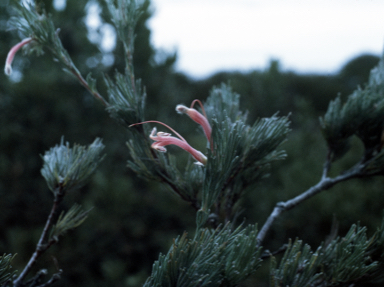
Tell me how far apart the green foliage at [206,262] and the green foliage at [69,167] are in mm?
190

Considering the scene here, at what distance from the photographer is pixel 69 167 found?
1.45 ft

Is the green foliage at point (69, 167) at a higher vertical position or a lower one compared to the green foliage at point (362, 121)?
lower

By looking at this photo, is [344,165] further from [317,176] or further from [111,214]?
[111,214]

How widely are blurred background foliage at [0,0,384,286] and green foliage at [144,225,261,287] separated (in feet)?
3.41

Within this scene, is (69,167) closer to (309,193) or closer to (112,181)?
(309,193)

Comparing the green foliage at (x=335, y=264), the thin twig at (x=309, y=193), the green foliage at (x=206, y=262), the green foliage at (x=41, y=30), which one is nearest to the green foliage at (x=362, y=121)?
the thin twig at (x=309, y=193)

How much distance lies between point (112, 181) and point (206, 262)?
49.4 inches

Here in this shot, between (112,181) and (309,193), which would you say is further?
(112,181)

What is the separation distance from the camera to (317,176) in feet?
4.27

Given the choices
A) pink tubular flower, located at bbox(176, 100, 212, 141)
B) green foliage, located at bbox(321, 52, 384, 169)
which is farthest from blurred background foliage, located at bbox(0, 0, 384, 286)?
pink tubular flower, located at bbox(176, 100, 212, 141)

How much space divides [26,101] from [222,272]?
1.47 metres

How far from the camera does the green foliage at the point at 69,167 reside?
1.43ft

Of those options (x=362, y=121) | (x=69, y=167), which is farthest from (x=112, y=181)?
(x=362, y=121)

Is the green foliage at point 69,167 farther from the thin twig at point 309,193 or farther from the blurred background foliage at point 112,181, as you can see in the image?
the blurred background foliage at point 112,181
